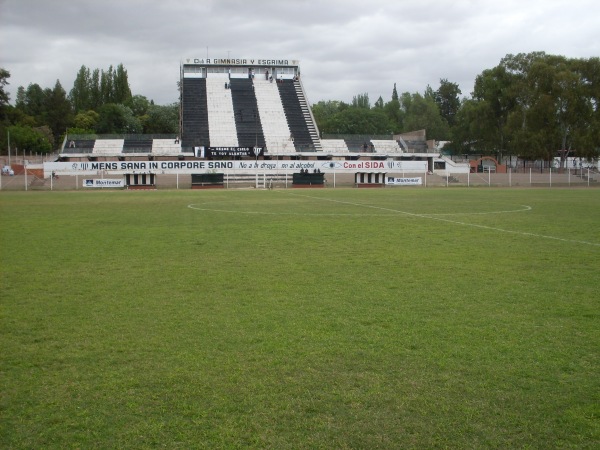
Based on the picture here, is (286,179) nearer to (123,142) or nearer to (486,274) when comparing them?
(123,142)

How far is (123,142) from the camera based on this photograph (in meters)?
63.7

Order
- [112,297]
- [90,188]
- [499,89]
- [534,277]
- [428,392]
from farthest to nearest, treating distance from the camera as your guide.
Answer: [499,89] → [90,188] → [534,277] → [112,297] → [428,392]

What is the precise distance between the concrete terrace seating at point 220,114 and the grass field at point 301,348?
55567mm

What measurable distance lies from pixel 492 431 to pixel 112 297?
4.98 meters

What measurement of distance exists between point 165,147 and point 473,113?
3825 centimetres

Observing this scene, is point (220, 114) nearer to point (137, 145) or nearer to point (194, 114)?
point (194, 114)

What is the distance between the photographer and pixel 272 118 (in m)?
70.2

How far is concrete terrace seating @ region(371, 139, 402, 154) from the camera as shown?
6756 centimetres

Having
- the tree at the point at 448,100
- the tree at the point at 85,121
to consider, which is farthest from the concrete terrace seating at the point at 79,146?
the tree at the point at 448,100

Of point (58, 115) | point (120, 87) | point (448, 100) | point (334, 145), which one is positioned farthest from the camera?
point (448, 100)

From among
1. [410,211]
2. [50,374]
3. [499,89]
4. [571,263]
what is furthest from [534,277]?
[499,89]

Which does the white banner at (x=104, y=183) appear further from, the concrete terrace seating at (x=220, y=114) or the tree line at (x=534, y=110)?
the tree line at (x=534, y=110)

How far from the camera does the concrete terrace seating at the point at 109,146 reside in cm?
6147

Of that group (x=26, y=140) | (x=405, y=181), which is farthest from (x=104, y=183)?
(x=26, y=140)
